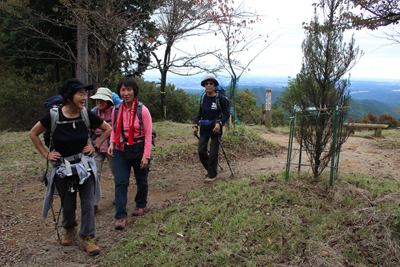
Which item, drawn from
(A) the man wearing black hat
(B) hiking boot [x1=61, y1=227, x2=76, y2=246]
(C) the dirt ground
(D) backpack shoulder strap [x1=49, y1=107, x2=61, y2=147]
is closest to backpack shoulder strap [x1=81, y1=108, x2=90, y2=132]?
(D) backpack shoulder strap [x1=49, y1=107, x2=61, y2=147]

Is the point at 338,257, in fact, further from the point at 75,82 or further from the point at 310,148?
the point at 75,82

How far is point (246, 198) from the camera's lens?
4152 millimetres

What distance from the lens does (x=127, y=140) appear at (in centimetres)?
373

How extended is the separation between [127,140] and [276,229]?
2.12 m

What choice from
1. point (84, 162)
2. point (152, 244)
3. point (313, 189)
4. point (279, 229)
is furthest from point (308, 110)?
point (84, 162)

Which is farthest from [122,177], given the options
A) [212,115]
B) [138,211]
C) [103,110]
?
[212,115]

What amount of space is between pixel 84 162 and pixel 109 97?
51.2 inches

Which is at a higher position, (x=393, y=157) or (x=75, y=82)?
(x=75, y=82)

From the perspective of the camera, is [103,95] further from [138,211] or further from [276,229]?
[276,229]

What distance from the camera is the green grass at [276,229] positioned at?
2.83 m

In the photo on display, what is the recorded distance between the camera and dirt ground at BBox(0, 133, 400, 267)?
10.6 feet

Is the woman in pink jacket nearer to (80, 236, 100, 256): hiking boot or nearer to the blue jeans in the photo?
the blue jeans

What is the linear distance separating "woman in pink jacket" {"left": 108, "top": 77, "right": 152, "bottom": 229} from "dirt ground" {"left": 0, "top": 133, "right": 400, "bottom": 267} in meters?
0.48

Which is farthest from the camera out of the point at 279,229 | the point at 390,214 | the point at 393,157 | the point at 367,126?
the point at 367,126
